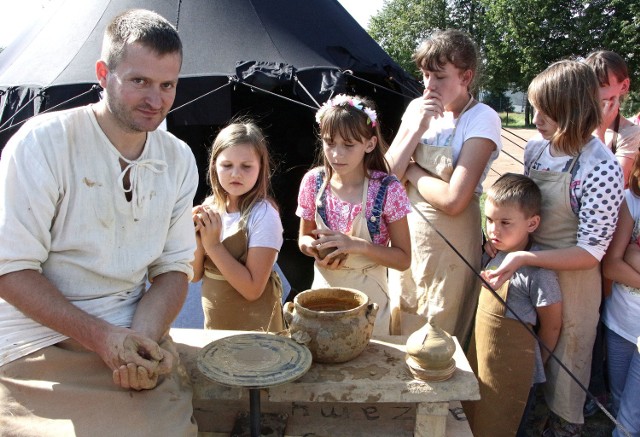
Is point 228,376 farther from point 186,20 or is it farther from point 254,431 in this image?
point 186,20

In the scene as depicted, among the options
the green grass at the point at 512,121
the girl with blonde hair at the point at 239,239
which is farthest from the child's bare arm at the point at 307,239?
the green grass at the point at 512,121

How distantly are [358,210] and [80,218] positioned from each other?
118 centimetres

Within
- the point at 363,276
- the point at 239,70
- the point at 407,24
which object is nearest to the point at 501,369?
the point at 363,276

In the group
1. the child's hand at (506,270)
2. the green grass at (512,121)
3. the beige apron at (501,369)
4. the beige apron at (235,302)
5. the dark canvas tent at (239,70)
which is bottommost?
the beige apron at (501,369)

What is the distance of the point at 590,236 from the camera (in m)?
2.13

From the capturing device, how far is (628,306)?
230cm

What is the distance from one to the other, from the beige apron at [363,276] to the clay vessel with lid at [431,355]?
2.22 feet

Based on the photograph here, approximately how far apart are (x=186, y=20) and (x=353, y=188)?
2.61 metres

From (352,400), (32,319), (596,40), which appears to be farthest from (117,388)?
(596,40)

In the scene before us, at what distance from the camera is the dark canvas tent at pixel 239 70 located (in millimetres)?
3832

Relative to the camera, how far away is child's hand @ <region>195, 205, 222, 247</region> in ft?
7.60

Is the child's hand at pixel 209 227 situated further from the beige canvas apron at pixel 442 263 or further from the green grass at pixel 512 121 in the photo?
the green grass at pixel 512 121

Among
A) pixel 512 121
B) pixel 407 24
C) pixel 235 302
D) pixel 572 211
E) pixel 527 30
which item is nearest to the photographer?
pixel 572 211

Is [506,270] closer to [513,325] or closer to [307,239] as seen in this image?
[513,325]
